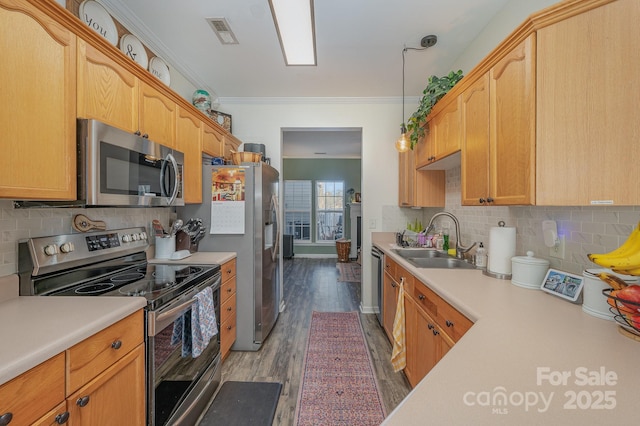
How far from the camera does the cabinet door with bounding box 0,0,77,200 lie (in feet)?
3.22

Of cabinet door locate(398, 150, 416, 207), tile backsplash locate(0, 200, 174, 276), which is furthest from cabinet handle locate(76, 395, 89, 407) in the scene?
cabinet door locate(398, 150, 416, 207)

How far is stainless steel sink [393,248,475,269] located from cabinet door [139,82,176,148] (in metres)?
2.04

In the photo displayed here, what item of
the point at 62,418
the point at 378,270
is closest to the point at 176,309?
the point at 62,418

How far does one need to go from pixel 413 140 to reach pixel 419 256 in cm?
111

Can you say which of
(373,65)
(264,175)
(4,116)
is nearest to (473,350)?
(4,116)

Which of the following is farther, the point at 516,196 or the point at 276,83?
the point at 276,83

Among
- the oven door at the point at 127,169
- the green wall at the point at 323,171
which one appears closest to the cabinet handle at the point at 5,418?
the oven door at the point at 127,169

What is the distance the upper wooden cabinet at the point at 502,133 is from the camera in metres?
1.22

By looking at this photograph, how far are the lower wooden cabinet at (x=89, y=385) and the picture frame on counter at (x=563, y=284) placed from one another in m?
1.94

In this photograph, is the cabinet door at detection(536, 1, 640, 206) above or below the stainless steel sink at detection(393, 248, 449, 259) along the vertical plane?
above

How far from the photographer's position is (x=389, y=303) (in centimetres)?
254

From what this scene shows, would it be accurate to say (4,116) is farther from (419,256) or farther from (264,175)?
(419,256)

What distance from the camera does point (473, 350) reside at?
0.81 metres

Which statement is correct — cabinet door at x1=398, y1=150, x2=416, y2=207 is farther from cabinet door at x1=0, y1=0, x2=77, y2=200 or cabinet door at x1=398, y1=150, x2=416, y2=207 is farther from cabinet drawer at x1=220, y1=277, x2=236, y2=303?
cabinet door at x1=0, y1=0, x2=77, y2=200
